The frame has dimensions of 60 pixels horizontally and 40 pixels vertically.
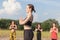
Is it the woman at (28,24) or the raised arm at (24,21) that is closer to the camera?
the raised arm at (24,21)

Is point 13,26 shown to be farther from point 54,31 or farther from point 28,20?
point 28,20

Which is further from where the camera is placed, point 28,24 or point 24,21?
point 28,24

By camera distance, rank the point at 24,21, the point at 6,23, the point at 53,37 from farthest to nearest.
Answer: the point at 6,23, the point at 53,37, the point at 24,21

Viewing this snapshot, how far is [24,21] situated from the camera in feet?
30.3

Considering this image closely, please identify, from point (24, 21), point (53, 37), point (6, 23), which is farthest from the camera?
point (6, 23)

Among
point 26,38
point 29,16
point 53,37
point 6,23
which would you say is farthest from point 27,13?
point 6,23

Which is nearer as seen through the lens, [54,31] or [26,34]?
[26,34]

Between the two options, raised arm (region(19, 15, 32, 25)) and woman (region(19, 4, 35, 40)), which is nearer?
raised arm (region(19, 15, 32, 25))

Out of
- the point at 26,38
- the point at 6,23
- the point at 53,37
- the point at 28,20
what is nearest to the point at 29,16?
the point at 28,20

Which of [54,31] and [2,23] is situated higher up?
[54,31]

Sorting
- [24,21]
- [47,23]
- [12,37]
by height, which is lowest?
[47,23]

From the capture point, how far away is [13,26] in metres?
17.8

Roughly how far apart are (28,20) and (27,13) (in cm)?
28

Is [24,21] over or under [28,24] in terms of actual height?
over
